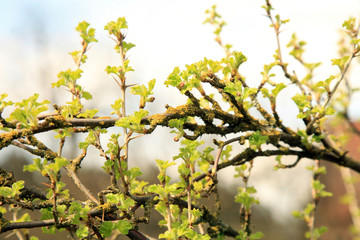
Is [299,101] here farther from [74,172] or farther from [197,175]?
[74,172]

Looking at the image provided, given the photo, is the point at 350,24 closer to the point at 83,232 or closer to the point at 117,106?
the point at 117,106

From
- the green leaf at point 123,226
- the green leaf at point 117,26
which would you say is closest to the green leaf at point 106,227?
the green leaf at point 123,226

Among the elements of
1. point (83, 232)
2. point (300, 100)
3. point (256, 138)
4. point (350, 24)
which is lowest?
point (83, 232)

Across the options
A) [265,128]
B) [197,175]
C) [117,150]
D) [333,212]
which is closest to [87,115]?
[117,150]

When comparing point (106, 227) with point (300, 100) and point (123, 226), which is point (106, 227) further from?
point (300, 100)

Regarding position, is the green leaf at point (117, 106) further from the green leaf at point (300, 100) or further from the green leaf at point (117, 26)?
the green leaf at point (300, 100)

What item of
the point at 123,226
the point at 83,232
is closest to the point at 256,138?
the point at 123,226

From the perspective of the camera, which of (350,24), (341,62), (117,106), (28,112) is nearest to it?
(28,112)

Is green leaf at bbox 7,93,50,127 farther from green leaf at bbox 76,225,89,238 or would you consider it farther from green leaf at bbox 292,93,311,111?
green leaf at bbox 292,93,311,111

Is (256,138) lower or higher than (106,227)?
higher

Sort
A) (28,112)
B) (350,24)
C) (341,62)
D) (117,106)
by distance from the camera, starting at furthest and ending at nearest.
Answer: (350,24) < (341,62) < (117,106) < (28,112)

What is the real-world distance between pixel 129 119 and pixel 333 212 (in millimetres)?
14726

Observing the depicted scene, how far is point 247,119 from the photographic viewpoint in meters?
1.67

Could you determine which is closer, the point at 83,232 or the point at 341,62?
the point at 83,232
